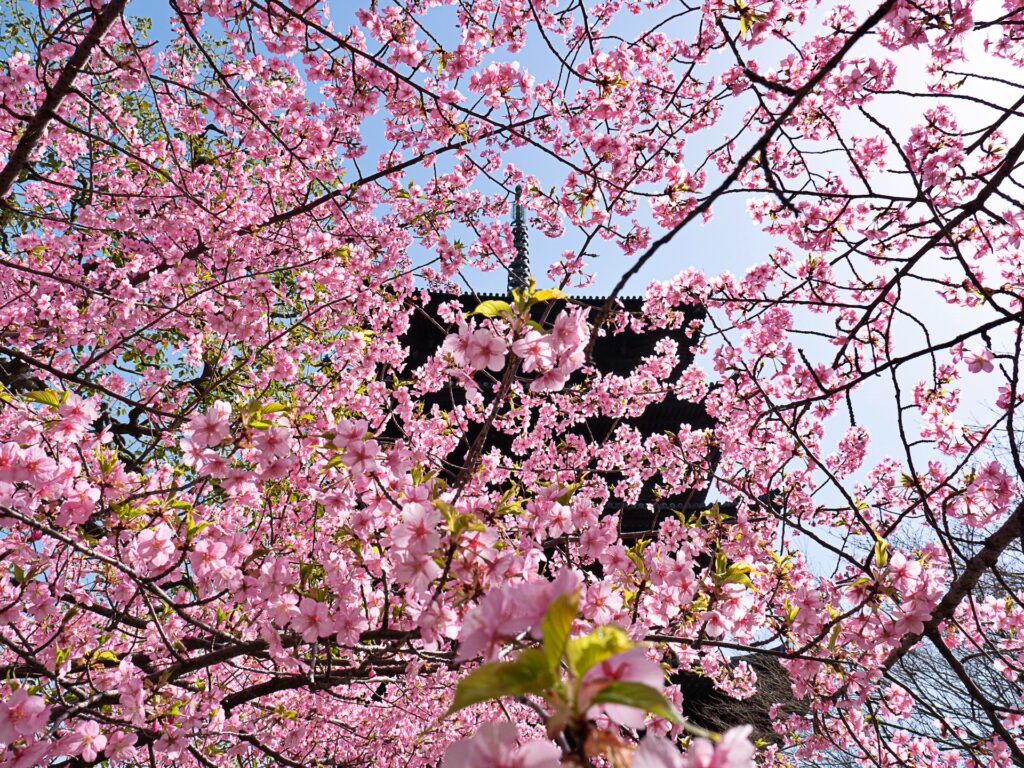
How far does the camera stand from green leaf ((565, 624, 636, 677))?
824 millimetres

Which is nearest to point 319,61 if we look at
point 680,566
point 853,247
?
point 853,247

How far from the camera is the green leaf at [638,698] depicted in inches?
27.4

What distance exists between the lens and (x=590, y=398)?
23.9ft

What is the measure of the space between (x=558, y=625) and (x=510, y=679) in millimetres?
98

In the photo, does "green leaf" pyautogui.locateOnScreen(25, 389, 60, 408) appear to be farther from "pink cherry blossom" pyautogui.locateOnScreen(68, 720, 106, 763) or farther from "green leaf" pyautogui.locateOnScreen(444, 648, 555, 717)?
"green leaf" pyautogui.locateOnScreen(444, 648, 555, 717)

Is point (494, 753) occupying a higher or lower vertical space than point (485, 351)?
lower

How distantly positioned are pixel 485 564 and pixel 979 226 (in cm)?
453

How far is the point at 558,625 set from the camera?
0.84 metres

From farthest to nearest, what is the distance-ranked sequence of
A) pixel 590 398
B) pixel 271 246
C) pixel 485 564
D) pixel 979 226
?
pixel 590 398 < pixel 271 246 < pixel 979 226 < pixel 485 564

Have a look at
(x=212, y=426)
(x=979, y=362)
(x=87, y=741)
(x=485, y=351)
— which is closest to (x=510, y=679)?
(x=485, y=351)

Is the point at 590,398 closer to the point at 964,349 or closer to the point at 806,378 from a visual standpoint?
the point at 806,378

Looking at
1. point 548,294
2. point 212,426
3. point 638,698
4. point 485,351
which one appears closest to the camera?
point 638,698

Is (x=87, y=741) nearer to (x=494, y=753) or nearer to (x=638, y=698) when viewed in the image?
(x=494, y=753)

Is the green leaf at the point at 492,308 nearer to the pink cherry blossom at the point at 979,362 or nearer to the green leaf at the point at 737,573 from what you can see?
the green leaf at the point at 737,573
